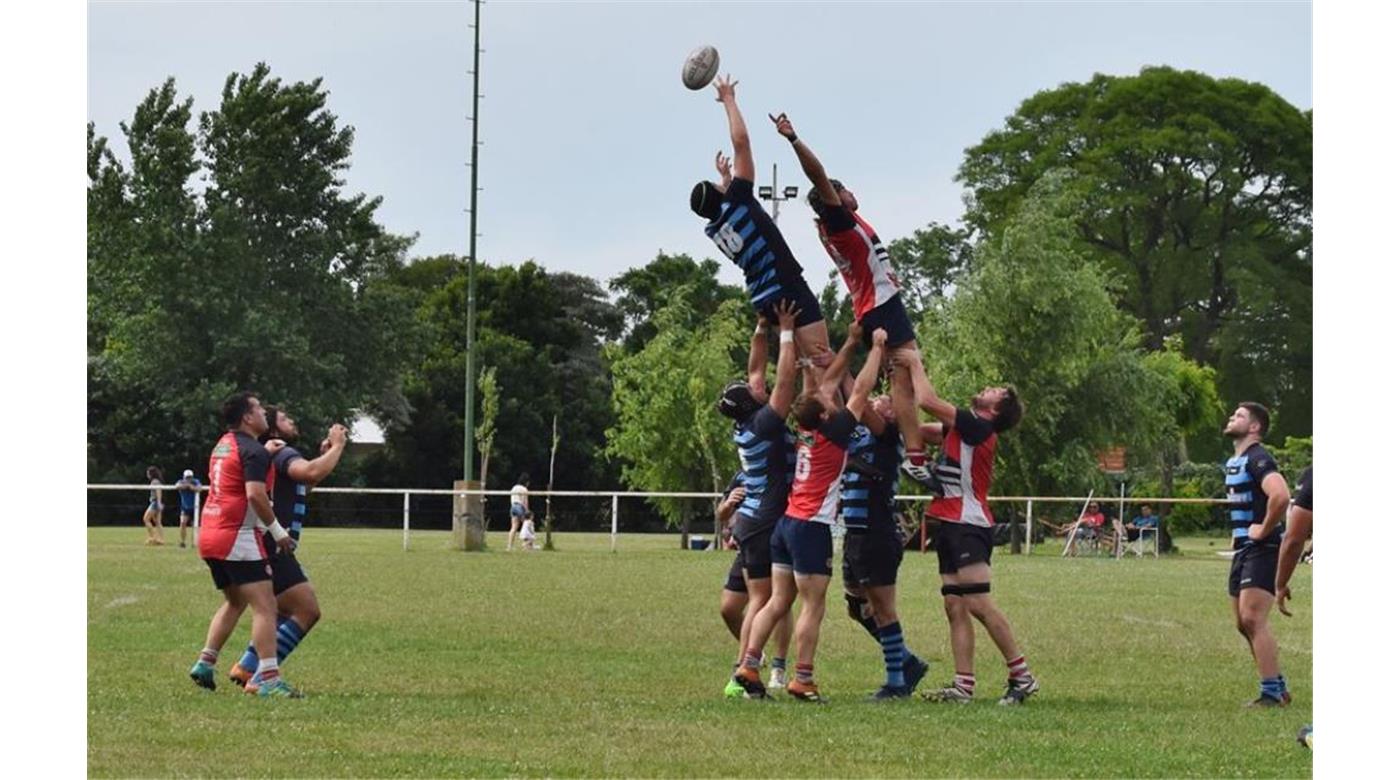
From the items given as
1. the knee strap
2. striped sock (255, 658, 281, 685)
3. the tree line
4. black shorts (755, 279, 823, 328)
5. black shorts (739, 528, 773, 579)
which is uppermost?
the tree line

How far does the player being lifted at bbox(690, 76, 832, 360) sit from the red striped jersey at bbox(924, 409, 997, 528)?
1.00 meters

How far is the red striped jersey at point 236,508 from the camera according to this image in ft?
43.0

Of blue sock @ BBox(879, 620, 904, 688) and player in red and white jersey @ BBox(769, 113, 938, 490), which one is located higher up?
player in red and white jersey @ BBox(769, 113, 938, 490)

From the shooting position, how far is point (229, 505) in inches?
517

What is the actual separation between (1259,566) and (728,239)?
3.93 meters

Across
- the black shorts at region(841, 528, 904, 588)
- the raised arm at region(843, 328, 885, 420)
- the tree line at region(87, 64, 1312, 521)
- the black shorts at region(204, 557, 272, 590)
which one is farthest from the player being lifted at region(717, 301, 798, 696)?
the tree line at region(87, 64, 1312, 521)

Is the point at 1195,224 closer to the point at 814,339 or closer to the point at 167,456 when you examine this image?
the point at 167,456

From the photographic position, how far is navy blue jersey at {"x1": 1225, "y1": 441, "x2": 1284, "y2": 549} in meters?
12.9

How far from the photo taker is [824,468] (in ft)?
41.8

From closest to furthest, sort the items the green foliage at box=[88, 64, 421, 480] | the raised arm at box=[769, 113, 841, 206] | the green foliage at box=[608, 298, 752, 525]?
the raised arm at box=[769, 113, 841, 206]
the green foliage at box=[608, 298, 752, 525]
the green foliage at box=[88, 64, 421, 480]

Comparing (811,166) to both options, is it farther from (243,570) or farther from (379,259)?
(379,259)

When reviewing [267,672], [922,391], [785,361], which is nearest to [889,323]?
[922,391]

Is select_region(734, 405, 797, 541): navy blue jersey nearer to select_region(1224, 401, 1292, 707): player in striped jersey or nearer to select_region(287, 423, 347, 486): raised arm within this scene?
select_region(287, 423, 347, 486): raised arm

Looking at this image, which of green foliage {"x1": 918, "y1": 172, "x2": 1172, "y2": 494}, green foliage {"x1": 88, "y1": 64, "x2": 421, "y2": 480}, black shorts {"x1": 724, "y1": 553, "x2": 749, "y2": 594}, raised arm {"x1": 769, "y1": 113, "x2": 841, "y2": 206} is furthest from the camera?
green foliage {"x1": 88, "y1": 64, "x2": 421, "y2": 480}
